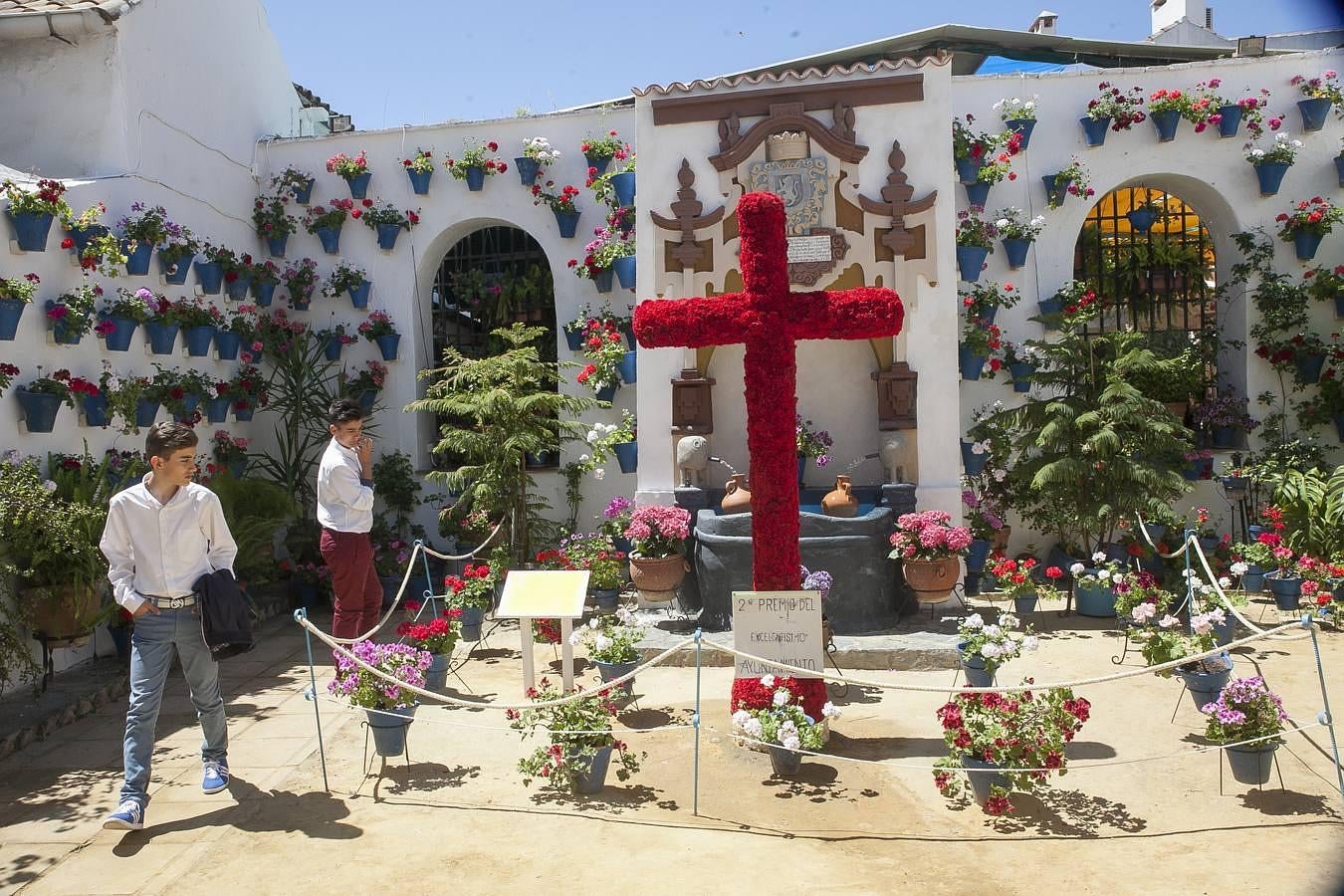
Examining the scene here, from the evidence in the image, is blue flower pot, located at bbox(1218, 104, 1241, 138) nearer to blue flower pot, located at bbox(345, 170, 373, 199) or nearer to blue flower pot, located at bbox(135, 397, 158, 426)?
blue flower pot, located at bbox(345, 170, 373, 199)

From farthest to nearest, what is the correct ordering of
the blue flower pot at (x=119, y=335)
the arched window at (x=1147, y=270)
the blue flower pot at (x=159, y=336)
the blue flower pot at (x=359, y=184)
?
the blue flower pot at (x=359, y=184) < the arched window at (x=1147, y=270) < the blue flower pot at (x=159, y=336) < the blue flower pot at (x=119, y=335)

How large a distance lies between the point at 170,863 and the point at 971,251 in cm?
891

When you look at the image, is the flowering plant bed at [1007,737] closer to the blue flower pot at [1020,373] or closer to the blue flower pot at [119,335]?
the blue flower pot at [1020,373]

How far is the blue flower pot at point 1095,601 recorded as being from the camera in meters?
9.16

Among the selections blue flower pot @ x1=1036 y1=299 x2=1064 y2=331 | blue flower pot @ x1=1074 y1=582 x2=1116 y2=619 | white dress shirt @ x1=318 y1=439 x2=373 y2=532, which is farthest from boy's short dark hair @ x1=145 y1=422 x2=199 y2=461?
blue flower pot @ x1=1036 y1=299 x2=1064 y2=331

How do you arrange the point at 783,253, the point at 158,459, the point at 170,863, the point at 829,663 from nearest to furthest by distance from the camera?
the point at 170,863
the point at 158,459
the point at 783,253
the point at 829,663

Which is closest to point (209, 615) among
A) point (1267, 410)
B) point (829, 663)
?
point (829, 663)

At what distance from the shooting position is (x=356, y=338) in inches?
462

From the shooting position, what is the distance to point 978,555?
33.6 feet

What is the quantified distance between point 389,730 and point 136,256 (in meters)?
5.88

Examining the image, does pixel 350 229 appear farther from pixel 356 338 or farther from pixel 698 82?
pixel 698 82

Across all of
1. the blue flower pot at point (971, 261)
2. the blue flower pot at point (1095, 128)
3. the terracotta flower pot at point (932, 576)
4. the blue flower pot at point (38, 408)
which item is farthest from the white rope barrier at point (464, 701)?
the blue flower pot at point (1095, 128)

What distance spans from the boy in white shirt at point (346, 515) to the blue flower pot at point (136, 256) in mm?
3680

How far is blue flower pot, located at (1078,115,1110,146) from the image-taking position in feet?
35.2
